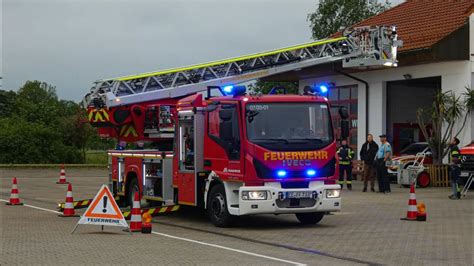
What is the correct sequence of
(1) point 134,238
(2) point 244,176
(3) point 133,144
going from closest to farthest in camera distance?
(1) point 134,238, (2) point 244,176, (3) point 133,144

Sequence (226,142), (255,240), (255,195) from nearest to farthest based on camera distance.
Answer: (255,240), (255,195), (226,142)

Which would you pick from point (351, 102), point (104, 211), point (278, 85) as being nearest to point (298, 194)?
point (104, 211)

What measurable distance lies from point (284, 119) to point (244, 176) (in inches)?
52.7

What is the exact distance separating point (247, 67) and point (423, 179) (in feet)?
27.0

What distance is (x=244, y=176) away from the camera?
13.6m

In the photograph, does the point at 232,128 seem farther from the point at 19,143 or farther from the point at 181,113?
the point at 19,143

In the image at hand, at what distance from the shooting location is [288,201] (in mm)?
13828

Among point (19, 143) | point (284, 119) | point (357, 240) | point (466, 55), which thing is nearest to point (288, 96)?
point (284, 119)

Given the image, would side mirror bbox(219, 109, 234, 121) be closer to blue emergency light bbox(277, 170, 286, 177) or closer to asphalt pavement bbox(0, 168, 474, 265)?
blue emergency light bbox(277, 170, 286, 177)

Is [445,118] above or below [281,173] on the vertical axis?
above

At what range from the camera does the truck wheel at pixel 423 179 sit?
84.8ft

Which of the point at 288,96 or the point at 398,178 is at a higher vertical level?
the point at 288,96

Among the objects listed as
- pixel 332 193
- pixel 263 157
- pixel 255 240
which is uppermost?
pixel 263 157

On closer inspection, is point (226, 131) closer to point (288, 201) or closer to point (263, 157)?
point (263, 157)
